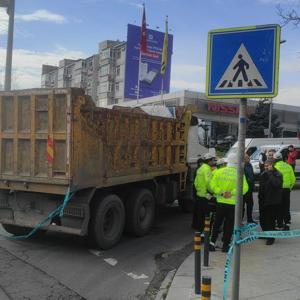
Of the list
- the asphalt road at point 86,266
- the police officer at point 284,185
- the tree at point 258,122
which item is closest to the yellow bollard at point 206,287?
the asphalt road at point 86,266

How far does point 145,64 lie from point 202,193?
3583cm

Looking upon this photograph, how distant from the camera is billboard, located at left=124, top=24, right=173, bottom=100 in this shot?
4619 cm

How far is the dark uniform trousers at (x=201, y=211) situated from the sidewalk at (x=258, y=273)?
5.25 ft

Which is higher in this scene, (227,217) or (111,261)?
(227,217)

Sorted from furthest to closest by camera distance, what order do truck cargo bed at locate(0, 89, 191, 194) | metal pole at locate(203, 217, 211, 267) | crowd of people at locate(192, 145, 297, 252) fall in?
crowd of people at locate(192, 145, 297, 252) → truck cargo bed at locate(0, 89, 191, 194) → metal pole at locate(203, 217, 211, 267)

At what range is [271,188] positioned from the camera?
31.1ft

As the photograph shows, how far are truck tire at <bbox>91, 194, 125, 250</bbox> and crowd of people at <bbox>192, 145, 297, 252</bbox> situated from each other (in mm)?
1671

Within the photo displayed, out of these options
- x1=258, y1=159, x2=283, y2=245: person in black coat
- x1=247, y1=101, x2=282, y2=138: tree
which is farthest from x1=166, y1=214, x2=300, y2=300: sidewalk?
x1=247, y1=101, x2=282, y2=138: tree

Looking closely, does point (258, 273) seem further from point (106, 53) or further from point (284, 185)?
point (106, 53)

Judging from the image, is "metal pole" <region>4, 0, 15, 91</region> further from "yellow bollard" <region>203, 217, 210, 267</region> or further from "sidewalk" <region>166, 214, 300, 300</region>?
"yellow bollard" <region>203, 217, 210, 267</region>

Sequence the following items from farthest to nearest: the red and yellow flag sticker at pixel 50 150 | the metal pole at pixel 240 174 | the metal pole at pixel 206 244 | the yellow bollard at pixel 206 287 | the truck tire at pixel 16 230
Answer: the truck tire at pixel 16 230, the red and yellow flag sticker at pixel 50 150, the metal pole at pixel 206 244, the yellow bollard at pixel 206 287, the metal pole at pixel 240 174

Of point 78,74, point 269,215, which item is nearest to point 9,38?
point 269,215

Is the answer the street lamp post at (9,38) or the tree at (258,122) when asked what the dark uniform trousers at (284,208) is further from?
the tree at (258,122)

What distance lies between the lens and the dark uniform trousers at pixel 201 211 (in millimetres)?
10656
